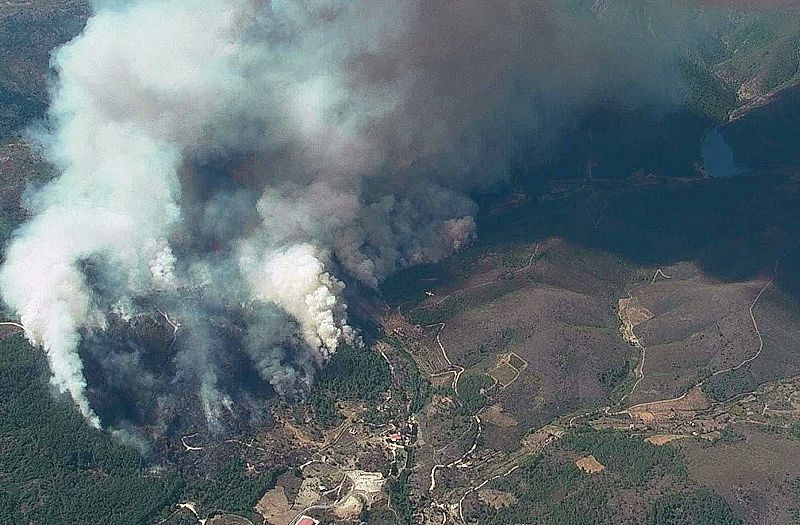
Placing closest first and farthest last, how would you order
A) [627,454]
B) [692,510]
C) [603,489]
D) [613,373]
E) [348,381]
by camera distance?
[692,510], [603,489], [627,454], [348,381], [613,373]

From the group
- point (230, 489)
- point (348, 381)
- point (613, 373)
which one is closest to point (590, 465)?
point (613, 373)

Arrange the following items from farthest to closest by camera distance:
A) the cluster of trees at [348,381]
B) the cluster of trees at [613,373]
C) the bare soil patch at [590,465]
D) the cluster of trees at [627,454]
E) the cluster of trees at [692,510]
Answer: the cluster of trees at [613,373], the cluster of trees at [348,381], the bare soil patch at [590,465], the cluster of trees at [627,454], the cluster of trees at [692,510]

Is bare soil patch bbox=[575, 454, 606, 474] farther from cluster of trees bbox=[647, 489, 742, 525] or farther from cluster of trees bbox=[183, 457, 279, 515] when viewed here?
cluster of trees bbox=[183, 457, 279, 515]

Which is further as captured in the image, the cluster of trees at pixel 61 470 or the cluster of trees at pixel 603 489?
the cluster of trees at pixel 61 470

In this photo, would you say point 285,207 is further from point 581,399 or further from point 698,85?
point 698,85

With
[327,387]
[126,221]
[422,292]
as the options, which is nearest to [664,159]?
[422,292]

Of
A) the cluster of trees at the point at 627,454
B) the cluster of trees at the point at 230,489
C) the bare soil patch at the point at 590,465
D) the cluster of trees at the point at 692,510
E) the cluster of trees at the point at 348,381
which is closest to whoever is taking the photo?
the cluster of trees at the point at 692,510

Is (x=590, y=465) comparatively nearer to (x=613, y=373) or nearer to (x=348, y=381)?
(x=613, y=373)

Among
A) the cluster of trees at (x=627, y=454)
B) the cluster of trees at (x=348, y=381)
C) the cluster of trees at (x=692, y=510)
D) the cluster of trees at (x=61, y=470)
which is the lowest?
A: the cluster of trees at (x=692, y=510)

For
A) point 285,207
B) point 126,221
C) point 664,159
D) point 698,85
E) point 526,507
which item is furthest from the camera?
point 698,85

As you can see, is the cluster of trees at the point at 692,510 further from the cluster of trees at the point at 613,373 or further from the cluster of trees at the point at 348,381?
the cluster of trees at the point at 348,381

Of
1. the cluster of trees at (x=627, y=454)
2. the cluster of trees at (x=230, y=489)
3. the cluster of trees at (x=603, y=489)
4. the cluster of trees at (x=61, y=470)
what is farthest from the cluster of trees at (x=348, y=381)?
the cluster of trees at (x=627, y=454)
